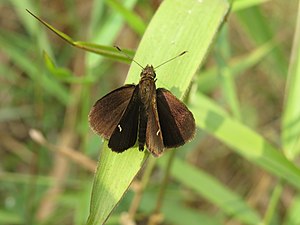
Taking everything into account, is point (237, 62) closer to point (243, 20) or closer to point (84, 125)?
point (243, 20)

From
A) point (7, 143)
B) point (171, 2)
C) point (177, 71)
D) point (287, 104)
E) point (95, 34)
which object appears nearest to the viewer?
point (177, 71)

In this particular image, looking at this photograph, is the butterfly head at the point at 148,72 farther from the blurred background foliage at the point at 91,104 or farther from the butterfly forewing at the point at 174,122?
the blurred background foliage at the point at 91,104

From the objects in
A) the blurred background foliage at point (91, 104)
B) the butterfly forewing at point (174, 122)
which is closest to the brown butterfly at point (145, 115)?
A: the butterfly forewing at point (174, 122)

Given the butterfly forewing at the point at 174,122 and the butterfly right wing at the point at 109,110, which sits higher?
the butterfly right wing at the point at 109,110

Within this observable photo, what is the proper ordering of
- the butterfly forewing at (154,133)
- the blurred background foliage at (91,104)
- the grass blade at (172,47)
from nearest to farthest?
1. the grass blade at (172,47)
2. the butterfly forewing at (154,133)
3. the blurred background foliage at (91,104)

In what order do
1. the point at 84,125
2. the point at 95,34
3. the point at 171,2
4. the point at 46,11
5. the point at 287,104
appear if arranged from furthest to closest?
the point at 46,11
the point at 84,125
the point at 95,34
the point at 287,104
the point at 171,2

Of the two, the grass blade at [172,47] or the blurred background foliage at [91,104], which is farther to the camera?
the blurred background foliage at [91,104]

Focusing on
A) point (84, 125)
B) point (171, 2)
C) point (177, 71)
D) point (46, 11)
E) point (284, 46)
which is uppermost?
point (46, 11)

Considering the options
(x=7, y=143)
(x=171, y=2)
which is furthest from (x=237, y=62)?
(x=7, y=143)

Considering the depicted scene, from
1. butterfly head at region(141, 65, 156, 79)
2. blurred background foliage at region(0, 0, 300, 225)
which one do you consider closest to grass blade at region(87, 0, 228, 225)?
butterfly head at region(141, 65, 156, 79)
